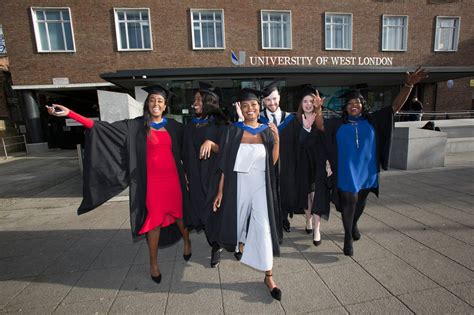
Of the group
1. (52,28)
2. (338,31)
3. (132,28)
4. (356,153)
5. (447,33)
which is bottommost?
(356,153)

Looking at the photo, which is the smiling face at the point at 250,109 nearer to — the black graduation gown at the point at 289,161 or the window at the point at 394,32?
the black graduation gown at the point at 289,161

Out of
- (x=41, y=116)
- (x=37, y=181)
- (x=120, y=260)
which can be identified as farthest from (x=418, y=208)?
(x=41, y=116)

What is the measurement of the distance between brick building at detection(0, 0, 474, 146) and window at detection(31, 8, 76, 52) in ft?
0.18

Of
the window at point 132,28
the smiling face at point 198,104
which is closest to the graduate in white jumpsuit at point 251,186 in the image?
the smiling face at point 198,104

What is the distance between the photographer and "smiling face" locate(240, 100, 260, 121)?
8.50 feet

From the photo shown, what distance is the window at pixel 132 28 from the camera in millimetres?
14805

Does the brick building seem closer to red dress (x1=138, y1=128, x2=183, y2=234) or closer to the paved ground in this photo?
the paved ground

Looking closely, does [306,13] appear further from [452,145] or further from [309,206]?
[309,206]

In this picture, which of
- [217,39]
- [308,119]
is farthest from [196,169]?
[217,39]

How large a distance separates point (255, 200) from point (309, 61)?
16.0 metres

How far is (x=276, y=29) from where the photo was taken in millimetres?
15906

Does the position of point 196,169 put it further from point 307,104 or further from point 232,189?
point 307,104

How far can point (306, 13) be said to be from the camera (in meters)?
15.9

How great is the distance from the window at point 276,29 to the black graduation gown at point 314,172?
14066 mm
